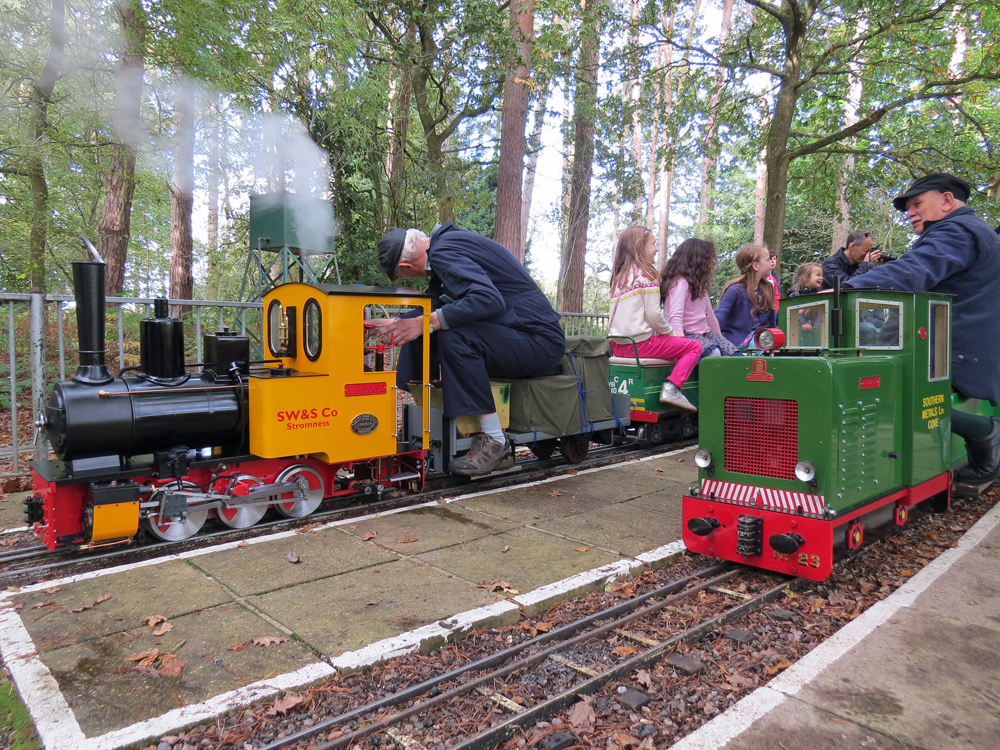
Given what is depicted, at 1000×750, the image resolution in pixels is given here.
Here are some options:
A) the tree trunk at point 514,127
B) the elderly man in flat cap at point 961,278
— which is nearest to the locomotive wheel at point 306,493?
the elderly man in flat cap at point 961,278

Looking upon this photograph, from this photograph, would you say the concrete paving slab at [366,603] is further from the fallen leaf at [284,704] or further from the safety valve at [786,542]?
the safety valve at [786,542]

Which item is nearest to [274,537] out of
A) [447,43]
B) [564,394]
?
[564,394]

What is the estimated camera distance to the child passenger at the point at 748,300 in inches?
293

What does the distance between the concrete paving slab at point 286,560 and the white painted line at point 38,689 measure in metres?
0.93

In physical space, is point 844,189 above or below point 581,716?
above

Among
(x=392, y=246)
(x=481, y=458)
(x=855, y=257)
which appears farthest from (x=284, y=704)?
(x=855, y=257)

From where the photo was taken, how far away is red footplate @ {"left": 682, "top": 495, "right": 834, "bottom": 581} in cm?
351

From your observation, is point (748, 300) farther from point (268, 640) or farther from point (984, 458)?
point (268, 640)

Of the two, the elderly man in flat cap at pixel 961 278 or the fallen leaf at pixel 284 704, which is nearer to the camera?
the fallen leaf at pixel 284 704

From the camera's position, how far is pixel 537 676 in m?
2.81

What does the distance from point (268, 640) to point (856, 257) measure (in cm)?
743

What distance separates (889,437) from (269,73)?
27.1 feet

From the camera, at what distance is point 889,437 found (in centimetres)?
410

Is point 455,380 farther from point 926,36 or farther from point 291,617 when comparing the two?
point 926,36
